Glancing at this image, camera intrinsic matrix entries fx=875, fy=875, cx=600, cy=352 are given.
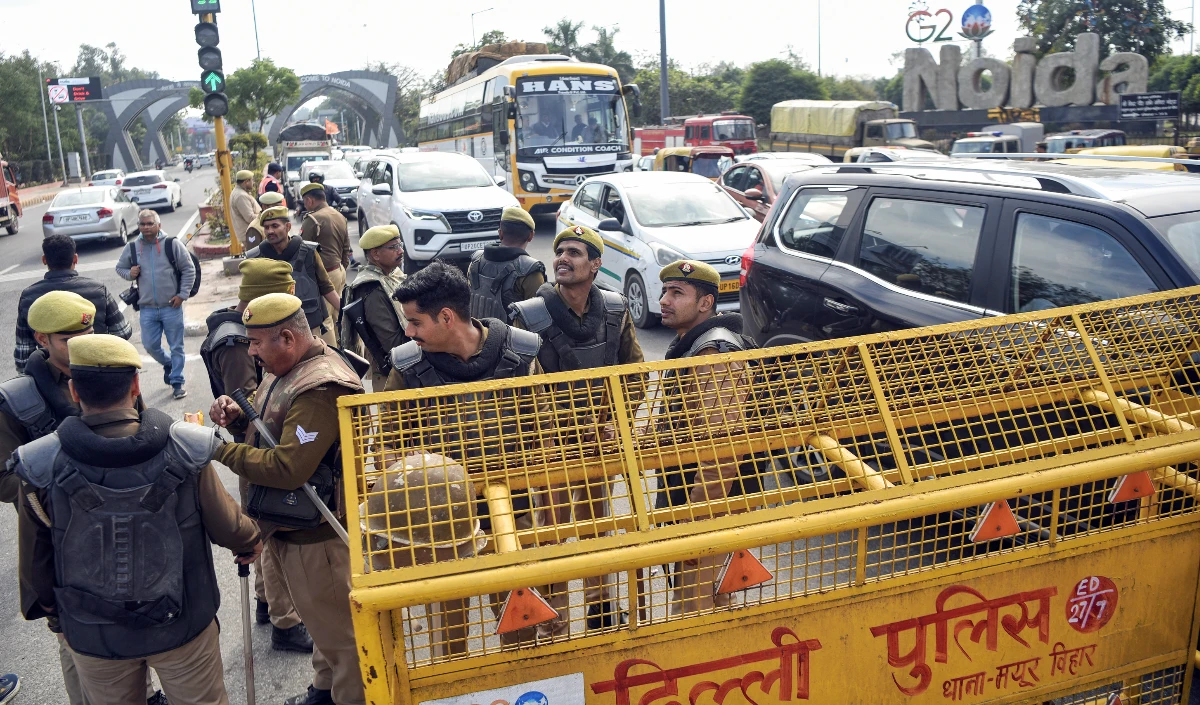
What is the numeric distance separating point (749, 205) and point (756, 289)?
880cm

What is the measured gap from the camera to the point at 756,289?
587 cm

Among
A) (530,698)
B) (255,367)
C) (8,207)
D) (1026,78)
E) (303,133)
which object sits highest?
(303,133)

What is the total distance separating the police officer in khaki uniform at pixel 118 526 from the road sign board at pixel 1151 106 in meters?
31.2

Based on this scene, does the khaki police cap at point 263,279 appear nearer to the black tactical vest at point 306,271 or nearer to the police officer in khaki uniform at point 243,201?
the black tactical vest at point 306,271

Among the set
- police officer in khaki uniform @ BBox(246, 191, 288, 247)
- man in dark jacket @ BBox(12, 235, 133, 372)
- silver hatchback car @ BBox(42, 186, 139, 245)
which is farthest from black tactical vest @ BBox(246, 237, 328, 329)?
silver hatchback car @ BBox(42, 186, 139, 245)

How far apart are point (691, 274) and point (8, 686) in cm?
347

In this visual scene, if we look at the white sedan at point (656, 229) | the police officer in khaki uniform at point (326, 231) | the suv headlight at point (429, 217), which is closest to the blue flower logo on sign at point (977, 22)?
the white sedan at point (656, 229)

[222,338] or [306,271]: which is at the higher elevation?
[306,271]

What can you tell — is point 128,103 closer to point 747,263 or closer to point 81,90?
point 81,90

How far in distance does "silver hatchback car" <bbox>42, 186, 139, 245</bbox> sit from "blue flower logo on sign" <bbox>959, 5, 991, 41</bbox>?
133ft

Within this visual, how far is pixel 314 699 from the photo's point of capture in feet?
12.0

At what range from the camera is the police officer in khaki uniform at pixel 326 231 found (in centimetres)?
820

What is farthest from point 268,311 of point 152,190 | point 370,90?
point 370,90

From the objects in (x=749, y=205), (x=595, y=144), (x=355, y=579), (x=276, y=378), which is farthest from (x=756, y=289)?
(x=595, y=144)
